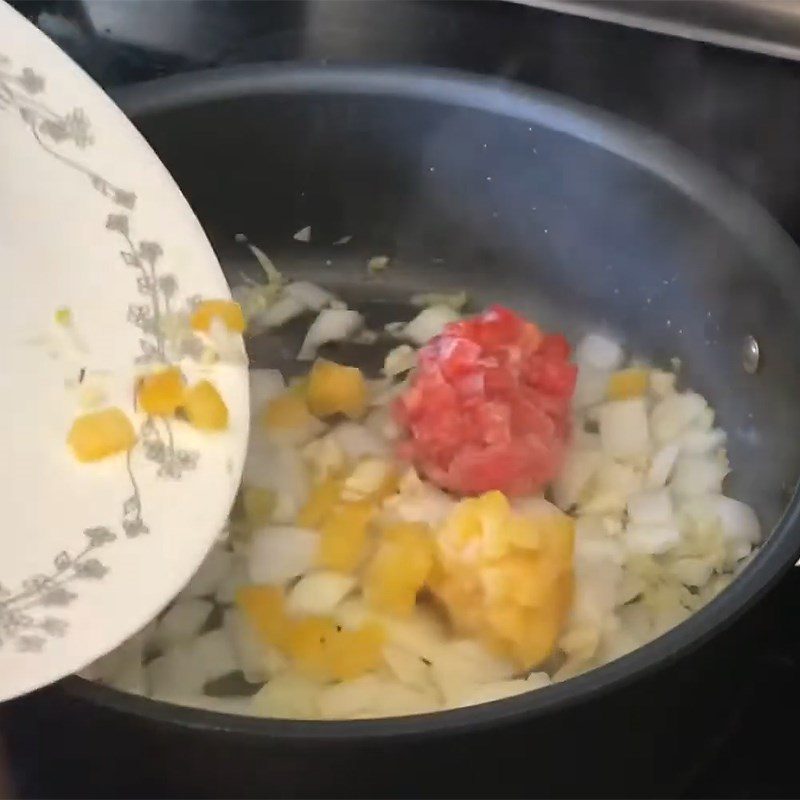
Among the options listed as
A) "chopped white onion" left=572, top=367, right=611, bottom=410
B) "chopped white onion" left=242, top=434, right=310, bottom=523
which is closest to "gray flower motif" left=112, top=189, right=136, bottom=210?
"chopped white onion" left=242, top=434, right=310, bottom=523

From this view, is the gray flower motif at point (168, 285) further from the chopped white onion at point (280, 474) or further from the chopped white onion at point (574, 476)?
the chopped white onion at point (574, 476)

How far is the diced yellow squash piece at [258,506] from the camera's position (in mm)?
936

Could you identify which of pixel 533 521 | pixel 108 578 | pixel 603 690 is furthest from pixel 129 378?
pixel 603 690

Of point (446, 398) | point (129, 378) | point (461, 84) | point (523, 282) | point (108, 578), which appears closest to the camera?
point (108, 578)

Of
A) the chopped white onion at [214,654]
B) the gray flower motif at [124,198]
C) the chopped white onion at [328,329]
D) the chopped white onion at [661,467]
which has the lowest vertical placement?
the chopped white onion at [214,654]

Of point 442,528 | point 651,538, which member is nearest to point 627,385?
point 651,538

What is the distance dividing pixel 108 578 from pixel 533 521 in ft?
0.98

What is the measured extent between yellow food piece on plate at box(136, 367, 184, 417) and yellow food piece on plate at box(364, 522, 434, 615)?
196 millimetres

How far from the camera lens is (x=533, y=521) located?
81 cm

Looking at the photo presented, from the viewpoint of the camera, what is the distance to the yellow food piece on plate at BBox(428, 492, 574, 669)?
Answer: 2.57 feet

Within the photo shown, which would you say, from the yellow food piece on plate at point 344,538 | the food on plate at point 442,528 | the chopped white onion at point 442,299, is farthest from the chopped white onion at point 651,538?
the chopped white onion at point 442,299

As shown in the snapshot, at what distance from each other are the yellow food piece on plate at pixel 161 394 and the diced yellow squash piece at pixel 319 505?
0.58 feet

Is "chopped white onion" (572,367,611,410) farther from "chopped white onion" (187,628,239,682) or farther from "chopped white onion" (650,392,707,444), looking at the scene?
"chopped white onion" (187,628,239,682)

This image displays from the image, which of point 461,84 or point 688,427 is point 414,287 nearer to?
point 461,84
